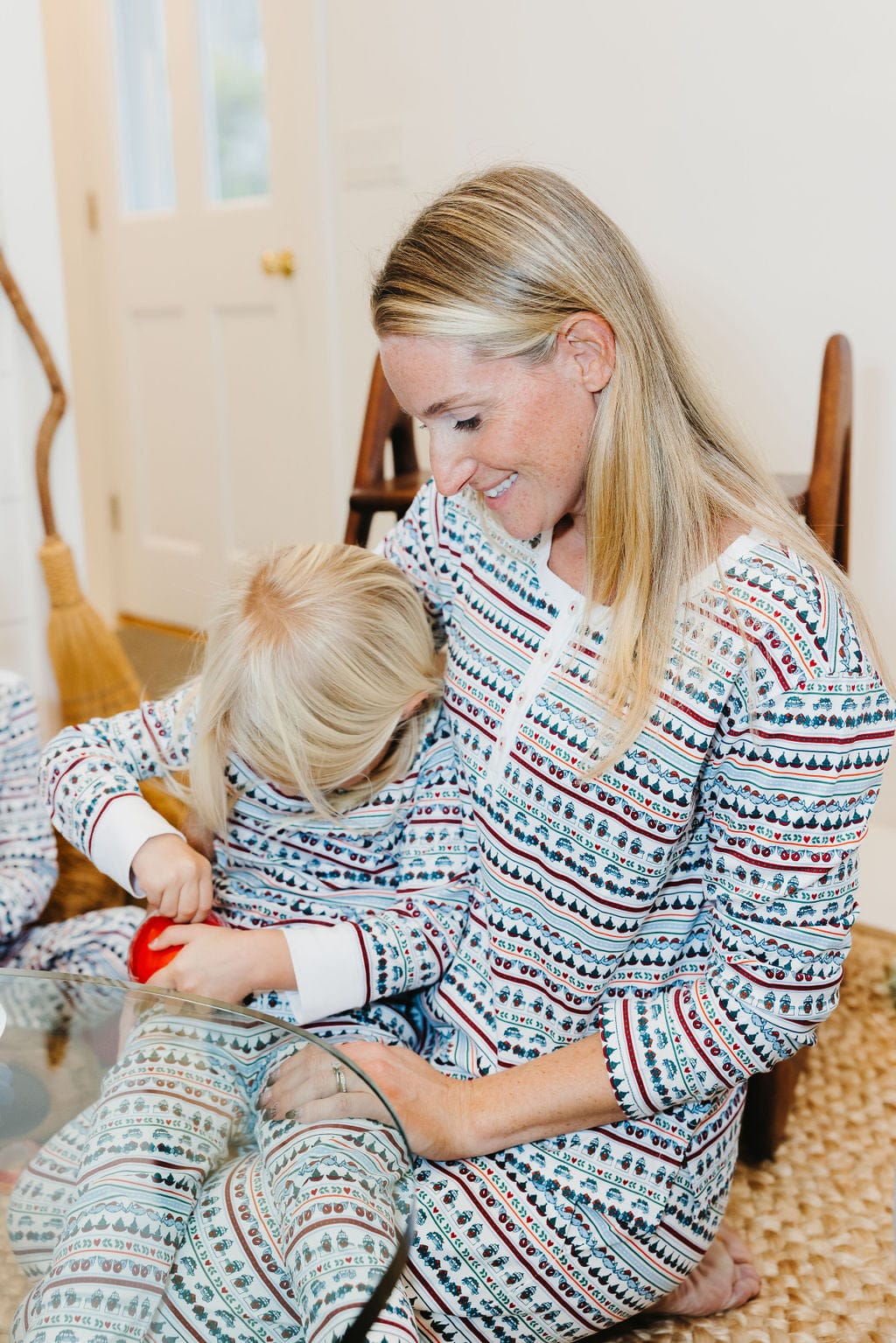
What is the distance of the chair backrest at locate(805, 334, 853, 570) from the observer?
1613 millimetres

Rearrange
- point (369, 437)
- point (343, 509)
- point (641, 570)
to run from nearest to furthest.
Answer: point (641, 570) < point (369, 437) < point (343, 509)

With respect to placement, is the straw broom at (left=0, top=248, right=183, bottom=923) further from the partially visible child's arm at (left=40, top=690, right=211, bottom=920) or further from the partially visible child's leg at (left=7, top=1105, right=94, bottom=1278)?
the partially visible child's leg at (left=7, top=1105, right=94, bottom=1278)

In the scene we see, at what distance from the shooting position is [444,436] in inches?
40.8

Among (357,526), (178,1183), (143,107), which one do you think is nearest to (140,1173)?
(178,1183)

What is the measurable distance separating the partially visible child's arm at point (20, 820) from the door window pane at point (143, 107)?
2.48 m

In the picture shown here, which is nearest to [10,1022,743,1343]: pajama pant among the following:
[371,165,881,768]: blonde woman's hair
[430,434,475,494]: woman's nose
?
[371,165,881,768]: blonde woman's hair

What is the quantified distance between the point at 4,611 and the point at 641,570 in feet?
5.81

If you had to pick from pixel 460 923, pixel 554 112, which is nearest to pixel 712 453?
pixel 460 923

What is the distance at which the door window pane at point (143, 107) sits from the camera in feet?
11.8

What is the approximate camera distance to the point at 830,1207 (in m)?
1.50

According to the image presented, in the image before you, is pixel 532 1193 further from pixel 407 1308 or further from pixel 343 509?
pixel 343 509

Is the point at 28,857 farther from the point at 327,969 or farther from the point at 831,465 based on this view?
the point at 831,465

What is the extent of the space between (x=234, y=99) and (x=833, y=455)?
234cm

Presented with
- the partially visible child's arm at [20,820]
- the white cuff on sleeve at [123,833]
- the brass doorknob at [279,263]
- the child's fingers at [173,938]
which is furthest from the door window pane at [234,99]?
the child's fingers at [173,938]
